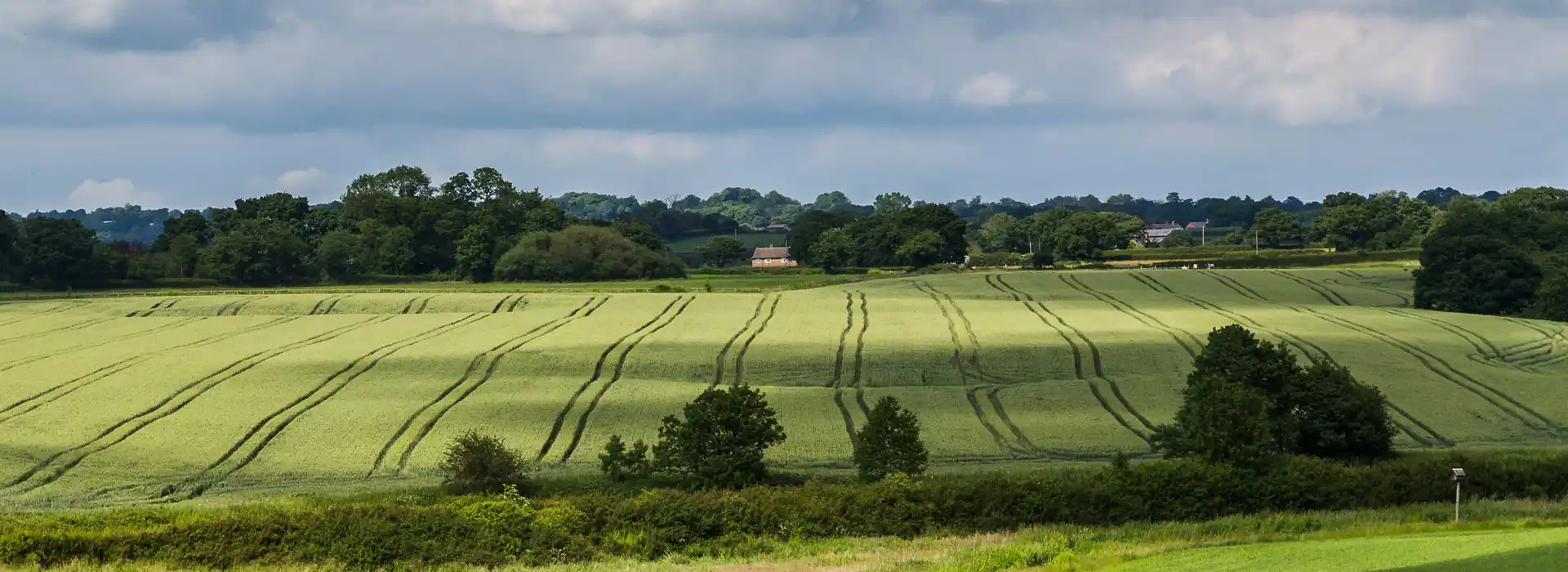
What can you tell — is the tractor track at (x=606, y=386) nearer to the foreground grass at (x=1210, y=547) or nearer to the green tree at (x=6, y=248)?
the foreground grass at (x=1210, y=547)

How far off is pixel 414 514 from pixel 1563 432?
39.4 meters

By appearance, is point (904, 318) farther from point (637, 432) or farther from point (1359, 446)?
point (1359, 446)

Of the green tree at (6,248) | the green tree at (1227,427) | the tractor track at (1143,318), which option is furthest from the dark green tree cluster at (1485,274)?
the green tree at (6,248)

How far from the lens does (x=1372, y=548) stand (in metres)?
28.6

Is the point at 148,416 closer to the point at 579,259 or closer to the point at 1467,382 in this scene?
the point at 1467,382

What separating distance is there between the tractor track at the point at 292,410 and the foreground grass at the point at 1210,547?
13.3 meters

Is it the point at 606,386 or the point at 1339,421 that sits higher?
the point at 1339,421

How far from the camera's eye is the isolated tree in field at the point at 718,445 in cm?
4191

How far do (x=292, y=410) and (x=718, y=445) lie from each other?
21.8 meters

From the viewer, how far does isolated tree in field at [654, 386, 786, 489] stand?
41.9m

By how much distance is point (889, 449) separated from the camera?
42.2m

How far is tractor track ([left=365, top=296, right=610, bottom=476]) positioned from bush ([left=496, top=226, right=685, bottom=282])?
50.8 meters

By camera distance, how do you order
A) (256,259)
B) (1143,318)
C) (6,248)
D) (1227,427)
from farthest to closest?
(256,259)
(6,248)
(1143,318)
(1227,427)

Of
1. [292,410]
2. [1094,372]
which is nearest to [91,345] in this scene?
[292,410]
